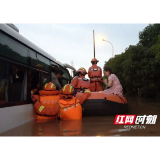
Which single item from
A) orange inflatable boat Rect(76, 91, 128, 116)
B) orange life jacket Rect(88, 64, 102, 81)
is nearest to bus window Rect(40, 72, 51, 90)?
orange inflatable boat Rect(76, 91, 128, 116)

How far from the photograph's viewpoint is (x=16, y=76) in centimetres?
550

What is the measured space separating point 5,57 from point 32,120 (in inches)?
77.7

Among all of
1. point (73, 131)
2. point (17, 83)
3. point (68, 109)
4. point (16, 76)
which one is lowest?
point (73, 131)

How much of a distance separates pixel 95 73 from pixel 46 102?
3.33 metres

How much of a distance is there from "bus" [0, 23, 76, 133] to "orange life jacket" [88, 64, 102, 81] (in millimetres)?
2715

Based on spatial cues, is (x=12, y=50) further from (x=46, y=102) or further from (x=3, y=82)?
(x=46, y=102)

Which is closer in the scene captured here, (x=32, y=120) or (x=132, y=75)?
(x=32, y=120)

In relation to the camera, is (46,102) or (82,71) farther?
(82,71)

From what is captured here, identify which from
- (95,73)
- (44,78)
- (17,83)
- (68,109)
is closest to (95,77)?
(95,73)

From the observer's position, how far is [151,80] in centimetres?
1975

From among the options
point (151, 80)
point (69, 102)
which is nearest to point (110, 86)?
point (69, 102)

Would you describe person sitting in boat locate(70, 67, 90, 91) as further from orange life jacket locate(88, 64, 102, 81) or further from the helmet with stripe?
orange life jacket locate(88, 64, 102, 81)
